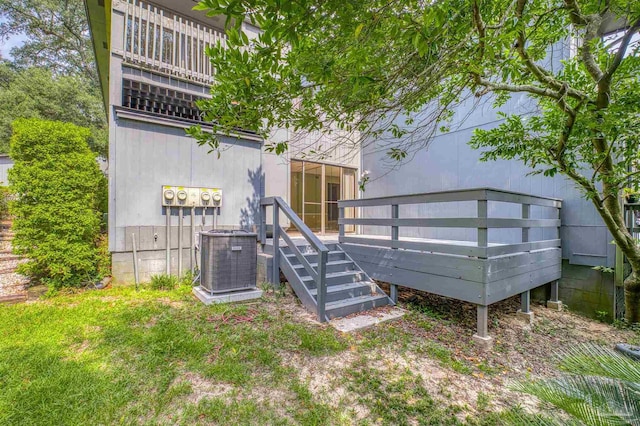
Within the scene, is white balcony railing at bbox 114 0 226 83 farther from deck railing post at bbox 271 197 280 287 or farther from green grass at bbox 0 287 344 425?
green grass at bbox 0 287 344 425

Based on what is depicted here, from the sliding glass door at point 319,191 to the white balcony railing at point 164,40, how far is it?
120 inches

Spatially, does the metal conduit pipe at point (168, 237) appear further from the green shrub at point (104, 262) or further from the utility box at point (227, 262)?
the utility box at point (227, 262)

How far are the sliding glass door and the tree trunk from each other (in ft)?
19.4

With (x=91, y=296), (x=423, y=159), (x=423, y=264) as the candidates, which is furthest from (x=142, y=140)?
(x=423, y=159)

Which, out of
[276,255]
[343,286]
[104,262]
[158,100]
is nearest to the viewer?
[343,286]

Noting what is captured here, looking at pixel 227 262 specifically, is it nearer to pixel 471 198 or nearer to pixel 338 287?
pixel 338 287

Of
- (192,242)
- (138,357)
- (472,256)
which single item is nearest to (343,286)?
(472,256)

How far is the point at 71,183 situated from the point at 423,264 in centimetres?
547

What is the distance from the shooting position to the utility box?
444 centimetres

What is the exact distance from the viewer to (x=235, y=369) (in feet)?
8.84

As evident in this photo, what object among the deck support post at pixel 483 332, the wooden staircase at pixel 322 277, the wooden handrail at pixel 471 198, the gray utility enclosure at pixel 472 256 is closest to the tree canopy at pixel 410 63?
the wooden handrail at pixel 471 198

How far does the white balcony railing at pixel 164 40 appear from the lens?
210 inches

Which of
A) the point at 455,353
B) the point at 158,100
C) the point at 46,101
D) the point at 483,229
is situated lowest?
the point at 455,353

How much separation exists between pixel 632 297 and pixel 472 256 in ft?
8.26
